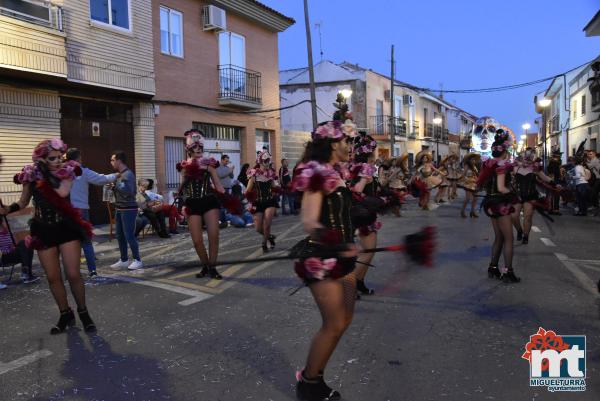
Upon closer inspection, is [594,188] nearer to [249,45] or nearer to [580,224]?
[580,224]

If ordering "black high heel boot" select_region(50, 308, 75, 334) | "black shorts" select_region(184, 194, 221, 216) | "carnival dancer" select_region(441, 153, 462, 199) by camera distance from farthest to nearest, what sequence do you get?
"carnival dancer" select_region(441, 153, 462, 199), "black shorts" select_region(184, 194, 221, 216), "black high heel boot" select_region(50, 308, 75, 334)

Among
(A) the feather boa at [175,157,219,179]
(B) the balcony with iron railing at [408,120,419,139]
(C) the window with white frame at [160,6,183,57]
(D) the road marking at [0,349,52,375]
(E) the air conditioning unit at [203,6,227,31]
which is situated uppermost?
(E) the air conditioning unit at [203,6,227,31]

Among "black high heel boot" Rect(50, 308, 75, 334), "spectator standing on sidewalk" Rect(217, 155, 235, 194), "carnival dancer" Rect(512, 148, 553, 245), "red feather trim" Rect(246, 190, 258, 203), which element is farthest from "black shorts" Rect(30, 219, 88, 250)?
"spectator standing on sidewalk" Rect(217, 155, 235, 194)

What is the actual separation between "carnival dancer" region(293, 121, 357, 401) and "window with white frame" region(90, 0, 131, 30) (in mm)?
12735

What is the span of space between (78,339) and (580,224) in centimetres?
1216

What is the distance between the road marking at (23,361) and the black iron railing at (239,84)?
15104 mm

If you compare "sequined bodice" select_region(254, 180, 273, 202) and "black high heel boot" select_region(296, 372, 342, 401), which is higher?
"sequined bodice" select_region(254, 180, 273, 202)

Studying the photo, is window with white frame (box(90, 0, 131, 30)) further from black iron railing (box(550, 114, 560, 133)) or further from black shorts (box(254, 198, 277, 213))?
black iron railing (box(550, 114, 560, 133))

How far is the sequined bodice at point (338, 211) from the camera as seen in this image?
3.22m

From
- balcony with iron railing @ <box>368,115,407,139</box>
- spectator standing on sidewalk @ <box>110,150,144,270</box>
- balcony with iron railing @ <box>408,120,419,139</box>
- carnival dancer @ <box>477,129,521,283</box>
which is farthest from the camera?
balcony with iron railing @ <box>408,120,419,139</box>

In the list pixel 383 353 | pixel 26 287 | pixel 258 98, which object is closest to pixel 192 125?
pixel 258 98

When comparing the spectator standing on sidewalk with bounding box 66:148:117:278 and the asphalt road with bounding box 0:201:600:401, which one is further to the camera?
the spectator standing on sidewalk with bounding box 66:148:117:278

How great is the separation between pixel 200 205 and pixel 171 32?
1170 cm

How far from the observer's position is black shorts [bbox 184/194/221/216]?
6.71 metres
